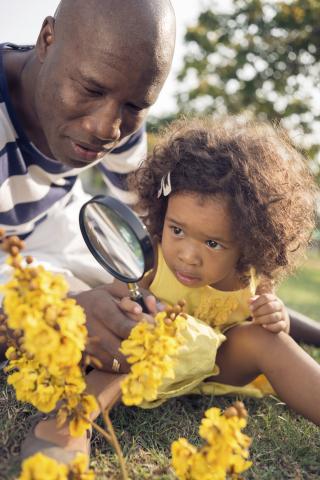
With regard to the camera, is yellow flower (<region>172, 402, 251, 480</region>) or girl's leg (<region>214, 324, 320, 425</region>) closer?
yellow flower (<region>172, 402, 251, 480</region>)

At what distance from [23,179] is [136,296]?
162cm

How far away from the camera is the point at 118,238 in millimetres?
1968

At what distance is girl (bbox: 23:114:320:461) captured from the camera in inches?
107

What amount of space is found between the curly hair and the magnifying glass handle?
0.79 meters

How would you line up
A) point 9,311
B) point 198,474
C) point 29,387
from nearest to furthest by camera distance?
point 9,311 < point 198,474 < point 29,387

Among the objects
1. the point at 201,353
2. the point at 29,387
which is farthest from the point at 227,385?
the point at 29,387

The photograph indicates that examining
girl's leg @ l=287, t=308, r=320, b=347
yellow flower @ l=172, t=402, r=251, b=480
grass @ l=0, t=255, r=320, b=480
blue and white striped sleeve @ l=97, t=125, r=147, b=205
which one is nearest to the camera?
yellow flower @ l=172, t=402, r=251, b=480

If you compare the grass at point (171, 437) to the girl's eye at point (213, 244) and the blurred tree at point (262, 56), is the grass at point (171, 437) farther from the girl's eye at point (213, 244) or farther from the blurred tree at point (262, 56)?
the blurred tree at point (262, 56)

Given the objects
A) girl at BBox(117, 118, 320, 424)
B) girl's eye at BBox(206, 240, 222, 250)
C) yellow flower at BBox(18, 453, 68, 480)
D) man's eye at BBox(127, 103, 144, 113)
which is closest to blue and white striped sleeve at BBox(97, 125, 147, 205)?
girl at BBox(117, 118, 320, 424)

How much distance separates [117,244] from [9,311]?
0.58 meters

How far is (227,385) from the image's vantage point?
9.98 ft

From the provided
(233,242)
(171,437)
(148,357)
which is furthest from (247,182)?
(148,357)

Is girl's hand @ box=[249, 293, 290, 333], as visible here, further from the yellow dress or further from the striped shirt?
the striped shirt

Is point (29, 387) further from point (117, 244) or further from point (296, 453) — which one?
point (296, 453)
